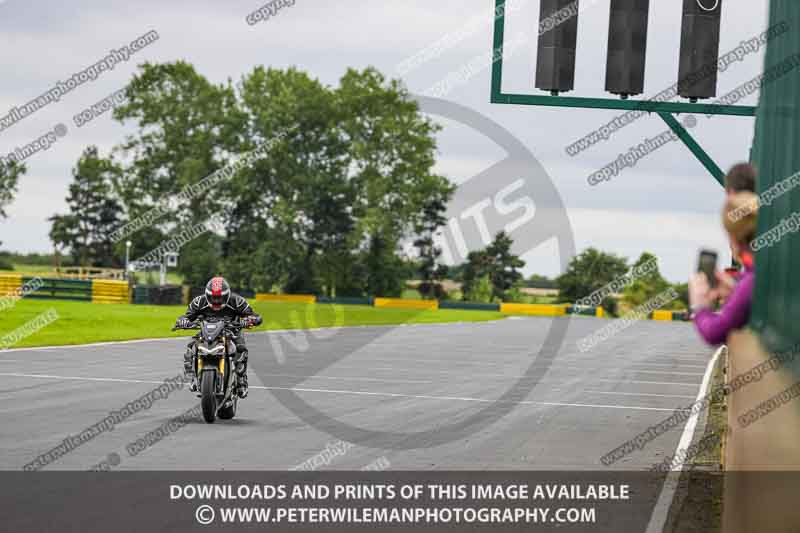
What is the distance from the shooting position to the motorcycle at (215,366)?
45.2 feet

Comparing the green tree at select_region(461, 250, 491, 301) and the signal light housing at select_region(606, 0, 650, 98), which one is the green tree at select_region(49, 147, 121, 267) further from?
the signal light housing at select_region(606, 0, 650, 98)

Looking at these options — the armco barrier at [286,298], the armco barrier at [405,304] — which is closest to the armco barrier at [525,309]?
the armco barrier at [405,304]

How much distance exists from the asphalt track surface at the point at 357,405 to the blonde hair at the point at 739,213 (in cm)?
693

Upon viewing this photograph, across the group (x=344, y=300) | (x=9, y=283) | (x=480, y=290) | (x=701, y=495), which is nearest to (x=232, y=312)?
(x=701, y=495)

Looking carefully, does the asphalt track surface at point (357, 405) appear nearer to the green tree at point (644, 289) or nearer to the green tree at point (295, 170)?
the green tree at point (295, 170)

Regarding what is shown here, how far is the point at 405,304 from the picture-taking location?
8062 centimetres

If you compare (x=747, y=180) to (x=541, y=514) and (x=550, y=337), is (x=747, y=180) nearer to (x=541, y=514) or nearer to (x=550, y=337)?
(x=541, y=514)

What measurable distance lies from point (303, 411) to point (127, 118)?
69412 millimetres

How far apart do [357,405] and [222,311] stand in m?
3.20

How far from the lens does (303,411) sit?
15.8 metres

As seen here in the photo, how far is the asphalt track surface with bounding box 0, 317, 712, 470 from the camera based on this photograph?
11547 mm

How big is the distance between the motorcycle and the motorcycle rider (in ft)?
0.38

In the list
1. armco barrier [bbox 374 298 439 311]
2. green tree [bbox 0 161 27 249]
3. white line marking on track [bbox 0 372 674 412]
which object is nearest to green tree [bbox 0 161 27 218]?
green tree [bbox 0 161 27 249]
